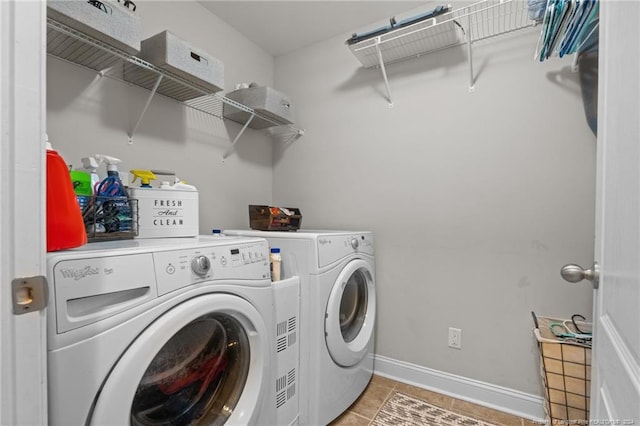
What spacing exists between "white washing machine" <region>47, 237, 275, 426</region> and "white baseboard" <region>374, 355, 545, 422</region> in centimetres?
105

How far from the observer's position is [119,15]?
1.16 metres

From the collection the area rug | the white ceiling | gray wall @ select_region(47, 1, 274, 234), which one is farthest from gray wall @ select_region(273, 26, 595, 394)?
gray wall @ select_region(47, 1, 274, 234)

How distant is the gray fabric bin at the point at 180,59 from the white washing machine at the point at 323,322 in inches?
31.5

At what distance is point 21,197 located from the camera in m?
0.48

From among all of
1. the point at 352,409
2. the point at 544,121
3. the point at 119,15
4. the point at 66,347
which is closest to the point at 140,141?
the point at 119,15

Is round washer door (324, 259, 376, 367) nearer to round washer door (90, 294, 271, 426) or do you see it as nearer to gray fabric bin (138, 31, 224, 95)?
round washer door (90, 294, 271, 426)

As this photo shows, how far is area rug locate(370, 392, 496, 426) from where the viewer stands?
1564 millimetres

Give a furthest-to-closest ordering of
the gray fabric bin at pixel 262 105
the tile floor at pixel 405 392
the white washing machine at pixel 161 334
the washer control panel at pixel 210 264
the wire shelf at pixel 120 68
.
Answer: the gray fabric bin at pixel 262 105, the tile floor at pixel 405 392, the wire shelf at pixel 120 68, the washer control panel at pixel 210 264, the white washing machine at pixel 161 334

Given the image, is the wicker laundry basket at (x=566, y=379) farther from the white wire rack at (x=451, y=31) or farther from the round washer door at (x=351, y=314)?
the white wire rack at (x=451, y=31)

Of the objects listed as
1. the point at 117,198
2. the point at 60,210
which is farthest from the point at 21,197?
the point at 117,198

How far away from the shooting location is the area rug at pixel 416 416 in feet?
5.13

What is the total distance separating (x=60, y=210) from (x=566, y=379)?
1.89 m

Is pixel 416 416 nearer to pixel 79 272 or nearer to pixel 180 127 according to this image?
pixel 79 272

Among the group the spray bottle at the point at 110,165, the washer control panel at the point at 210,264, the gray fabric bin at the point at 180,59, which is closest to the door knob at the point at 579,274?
the washer control panel at the point at 210,264
